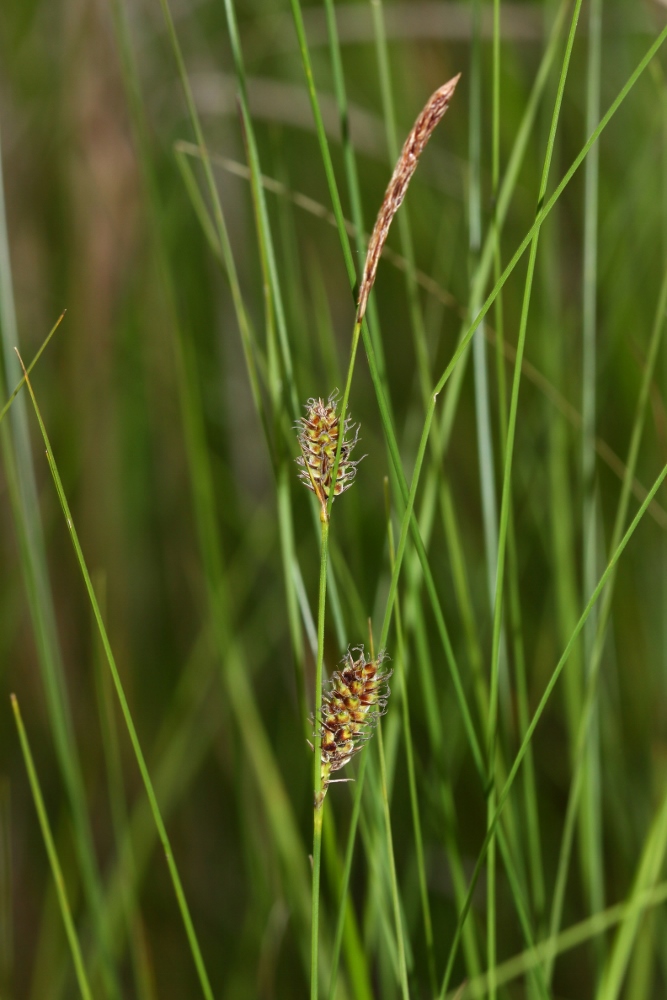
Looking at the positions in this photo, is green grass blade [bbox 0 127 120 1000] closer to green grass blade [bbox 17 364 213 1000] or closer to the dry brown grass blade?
green grass blade [bbox 17 364 213 1000]

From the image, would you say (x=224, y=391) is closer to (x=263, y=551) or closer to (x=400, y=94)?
(x=263, y=551)

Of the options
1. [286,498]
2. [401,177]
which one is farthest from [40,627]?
[401,177]

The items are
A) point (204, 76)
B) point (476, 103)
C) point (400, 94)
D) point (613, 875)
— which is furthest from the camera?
point (400, 94)

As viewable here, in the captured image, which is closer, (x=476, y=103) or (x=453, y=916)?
(x=476, y=103)

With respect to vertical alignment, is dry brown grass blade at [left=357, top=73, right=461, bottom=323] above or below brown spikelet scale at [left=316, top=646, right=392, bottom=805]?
above

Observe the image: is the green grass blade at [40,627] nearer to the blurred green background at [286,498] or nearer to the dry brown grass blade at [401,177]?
the blurred green background at [286,498]

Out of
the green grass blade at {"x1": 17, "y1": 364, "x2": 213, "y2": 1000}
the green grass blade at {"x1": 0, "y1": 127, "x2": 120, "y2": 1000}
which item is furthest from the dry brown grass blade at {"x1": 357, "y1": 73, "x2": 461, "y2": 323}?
the green grass blade at {"x1": 0, "y1": 127, "x2": 120, "y2": 1000}

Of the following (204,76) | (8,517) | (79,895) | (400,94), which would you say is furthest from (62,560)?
(400,94)

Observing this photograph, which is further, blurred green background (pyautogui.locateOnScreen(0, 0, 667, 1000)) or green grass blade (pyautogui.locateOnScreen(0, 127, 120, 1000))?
blurred green background (pyautogui.locateOnScreen(0, 0, 667, 1000))
